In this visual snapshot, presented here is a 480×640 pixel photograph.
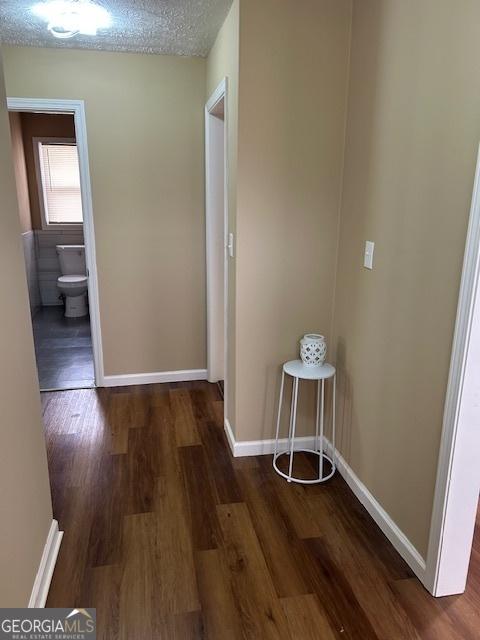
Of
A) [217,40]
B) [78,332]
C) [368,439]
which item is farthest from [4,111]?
[78,332]

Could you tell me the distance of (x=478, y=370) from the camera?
1.56 meters

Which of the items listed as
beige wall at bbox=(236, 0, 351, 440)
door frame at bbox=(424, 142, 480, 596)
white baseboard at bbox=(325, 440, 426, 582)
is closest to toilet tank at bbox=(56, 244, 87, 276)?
Result: beige wall at bbox=(236, 0, 351, 440)

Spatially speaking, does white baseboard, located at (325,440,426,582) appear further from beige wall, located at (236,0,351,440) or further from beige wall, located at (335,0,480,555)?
beige wall, located at (236,0,351,440)

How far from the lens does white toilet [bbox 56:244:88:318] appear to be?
18.6 feet

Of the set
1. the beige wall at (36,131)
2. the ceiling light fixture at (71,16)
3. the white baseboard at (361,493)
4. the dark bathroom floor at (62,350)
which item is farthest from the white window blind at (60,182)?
the white baseboard at (361,493)

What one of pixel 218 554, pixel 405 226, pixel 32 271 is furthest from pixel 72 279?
pixel 405 226

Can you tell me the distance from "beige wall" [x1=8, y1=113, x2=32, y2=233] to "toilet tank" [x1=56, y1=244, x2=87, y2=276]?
503mm

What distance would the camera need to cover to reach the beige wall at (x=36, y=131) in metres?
5.75

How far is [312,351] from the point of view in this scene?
2.49 meters

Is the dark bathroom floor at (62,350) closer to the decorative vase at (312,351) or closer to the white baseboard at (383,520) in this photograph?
the decorative vase at (312,351)

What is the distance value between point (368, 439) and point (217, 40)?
8.16 ft

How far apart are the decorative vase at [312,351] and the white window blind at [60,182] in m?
4.59

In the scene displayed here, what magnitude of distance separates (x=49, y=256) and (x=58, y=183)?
0.95 m

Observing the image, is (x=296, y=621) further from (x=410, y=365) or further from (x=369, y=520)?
(x=410, y=365)
